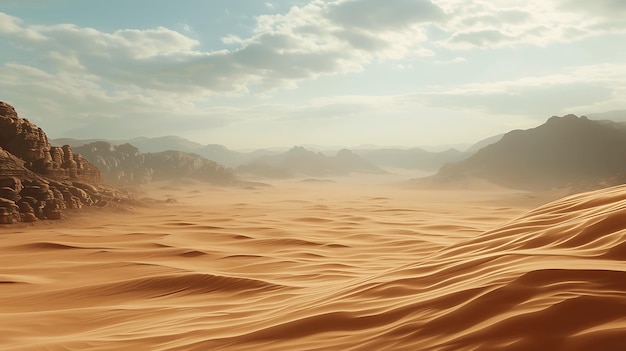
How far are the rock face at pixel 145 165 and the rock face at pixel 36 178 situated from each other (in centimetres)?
2913

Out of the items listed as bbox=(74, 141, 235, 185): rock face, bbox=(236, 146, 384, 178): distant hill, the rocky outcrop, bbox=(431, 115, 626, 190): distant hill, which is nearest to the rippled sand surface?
the rocky outcrop

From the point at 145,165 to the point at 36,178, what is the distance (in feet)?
132

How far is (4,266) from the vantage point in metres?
6.87

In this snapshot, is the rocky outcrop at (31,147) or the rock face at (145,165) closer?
the rocky outcrop at (31,147)

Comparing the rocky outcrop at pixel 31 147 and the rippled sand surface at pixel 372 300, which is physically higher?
the rocky outcrop at pixel 31 147

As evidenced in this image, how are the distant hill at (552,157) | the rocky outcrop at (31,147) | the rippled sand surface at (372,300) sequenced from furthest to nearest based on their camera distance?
the distant hill at (552,157) < the rocky outcrop at (31,147) < the rippled sand surface at (372,300)

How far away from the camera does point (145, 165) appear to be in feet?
182

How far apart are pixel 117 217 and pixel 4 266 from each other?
38.9 feet

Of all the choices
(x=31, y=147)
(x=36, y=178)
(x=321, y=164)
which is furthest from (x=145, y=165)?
(x=321, y=164)

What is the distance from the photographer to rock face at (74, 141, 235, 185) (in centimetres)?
5072

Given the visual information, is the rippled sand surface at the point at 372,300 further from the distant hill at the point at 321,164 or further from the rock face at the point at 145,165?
the distant hill at the point at 321,164

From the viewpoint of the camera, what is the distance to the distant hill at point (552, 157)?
5000cm

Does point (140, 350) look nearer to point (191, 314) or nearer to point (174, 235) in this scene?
point (191, 314)

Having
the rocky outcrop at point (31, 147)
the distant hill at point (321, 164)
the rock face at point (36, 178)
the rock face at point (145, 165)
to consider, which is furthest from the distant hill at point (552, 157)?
the distant hill at point (321, 164)
